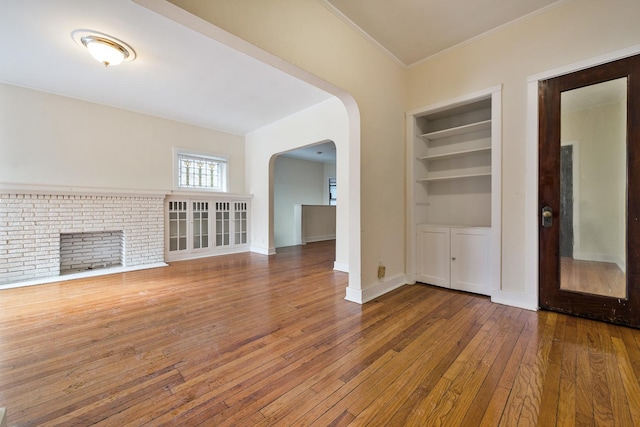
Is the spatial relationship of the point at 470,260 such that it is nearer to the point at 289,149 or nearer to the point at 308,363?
the point at 308,363

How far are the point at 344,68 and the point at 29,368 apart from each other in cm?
330

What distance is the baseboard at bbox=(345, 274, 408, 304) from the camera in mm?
2713

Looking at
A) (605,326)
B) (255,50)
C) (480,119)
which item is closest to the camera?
(255,50)

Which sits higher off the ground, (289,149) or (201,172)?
(289,149)

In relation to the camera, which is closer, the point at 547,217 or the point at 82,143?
the point at 547,217

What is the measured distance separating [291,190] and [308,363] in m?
6.78

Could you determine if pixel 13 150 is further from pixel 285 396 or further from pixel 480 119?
pixel 480 119

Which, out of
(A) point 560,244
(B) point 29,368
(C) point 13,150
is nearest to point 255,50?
(B) point 29,368

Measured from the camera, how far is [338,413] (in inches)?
48.9

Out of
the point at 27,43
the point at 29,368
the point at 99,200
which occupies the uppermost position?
the point at 27,43

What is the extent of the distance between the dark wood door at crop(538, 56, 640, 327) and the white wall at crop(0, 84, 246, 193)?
227 inches

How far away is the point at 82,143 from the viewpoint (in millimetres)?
4273

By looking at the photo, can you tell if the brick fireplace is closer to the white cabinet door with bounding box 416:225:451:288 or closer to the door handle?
the white cabinet door with bounding box 416:225:451:288

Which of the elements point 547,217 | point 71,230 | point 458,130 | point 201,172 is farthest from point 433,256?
point 71,230
